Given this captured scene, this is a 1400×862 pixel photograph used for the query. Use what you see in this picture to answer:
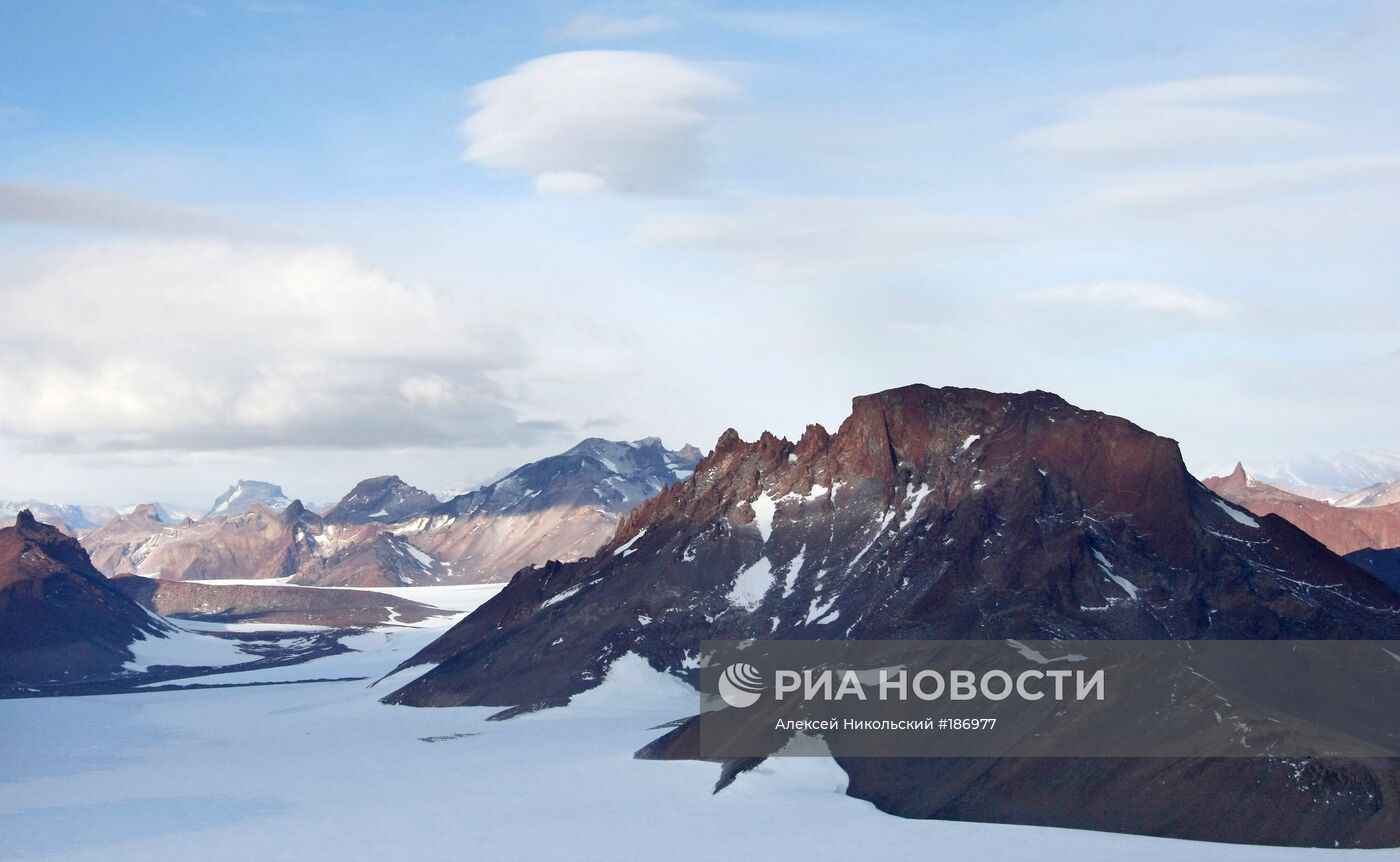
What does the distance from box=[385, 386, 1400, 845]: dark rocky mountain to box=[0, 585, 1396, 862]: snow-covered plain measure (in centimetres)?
420

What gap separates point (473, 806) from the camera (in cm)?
12756

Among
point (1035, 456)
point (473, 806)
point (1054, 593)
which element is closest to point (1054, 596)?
point (1054, 593)

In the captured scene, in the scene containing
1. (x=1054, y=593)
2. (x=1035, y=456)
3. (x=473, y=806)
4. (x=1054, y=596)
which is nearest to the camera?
(x=473, y=806)

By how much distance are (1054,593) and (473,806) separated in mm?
58615

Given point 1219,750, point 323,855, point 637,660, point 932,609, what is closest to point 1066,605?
point 932,609

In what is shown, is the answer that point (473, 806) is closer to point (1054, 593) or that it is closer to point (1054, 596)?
point (1054, 596)

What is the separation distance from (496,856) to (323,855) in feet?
39.4

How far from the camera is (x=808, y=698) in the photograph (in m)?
142

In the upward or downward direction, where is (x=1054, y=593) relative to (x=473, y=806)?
upward

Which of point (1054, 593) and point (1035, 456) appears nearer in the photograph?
point (1054, 593)

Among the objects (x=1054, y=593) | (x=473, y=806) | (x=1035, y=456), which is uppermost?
(x=1035, y=456)

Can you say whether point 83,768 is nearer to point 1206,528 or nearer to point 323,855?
point 323,855

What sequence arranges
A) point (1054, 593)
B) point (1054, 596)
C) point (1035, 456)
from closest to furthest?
1. point (1054, 596)
2. point (1054, 593)
3. point (1035, 456)

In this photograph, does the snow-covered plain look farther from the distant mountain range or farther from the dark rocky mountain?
the dark rocky mountain
